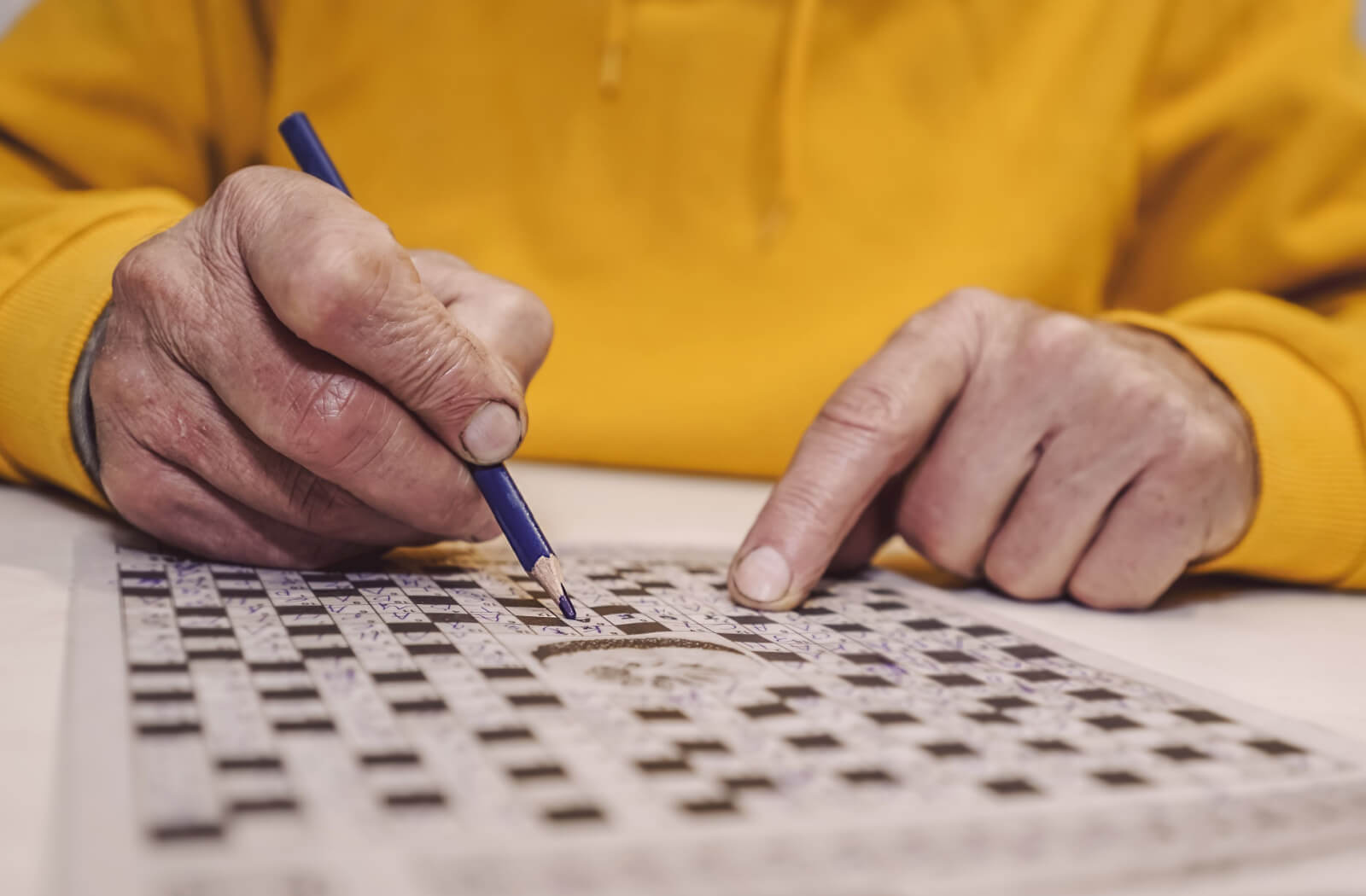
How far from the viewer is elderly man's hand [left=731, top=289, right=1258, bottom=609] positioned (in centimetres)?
65

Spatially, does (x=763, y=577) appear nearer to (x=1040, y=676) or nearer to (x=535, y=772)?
(x=1040, y=676)

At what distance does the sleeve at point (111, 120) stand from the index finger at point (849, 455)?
0.49 metres

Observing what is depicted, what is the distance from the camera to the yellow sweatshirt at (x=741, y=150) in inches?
41.5

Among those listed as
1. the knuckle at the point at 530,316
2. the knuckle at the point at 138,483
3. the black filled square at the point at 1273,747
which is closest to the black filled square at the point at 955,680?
the black filled square at the point at 1273,747

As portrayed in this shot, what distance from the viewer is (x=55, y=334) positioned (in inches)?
25.9

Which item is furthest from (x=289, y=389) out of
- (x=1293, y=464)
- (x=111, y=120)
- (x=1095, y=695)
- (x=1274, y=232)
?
(x=1274, y=232)

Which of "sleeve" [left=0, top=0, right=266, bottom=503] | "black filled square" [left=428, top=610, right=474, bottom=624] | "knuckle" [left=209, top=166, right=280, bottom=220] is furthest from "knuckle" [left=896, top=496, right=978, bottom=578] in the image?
"sleeve" [left=0, top=0, right=266, bottom=503]

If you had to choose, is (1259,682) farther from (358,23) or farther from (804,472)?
(358,23)

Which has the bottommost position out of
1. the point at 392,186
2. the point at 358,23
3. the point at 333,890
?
the point at 333,890

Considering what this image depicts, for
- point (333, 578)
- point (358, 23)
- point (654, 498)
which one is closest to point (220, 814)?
point (333, 578)

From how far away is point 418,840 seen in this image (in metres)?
0.27

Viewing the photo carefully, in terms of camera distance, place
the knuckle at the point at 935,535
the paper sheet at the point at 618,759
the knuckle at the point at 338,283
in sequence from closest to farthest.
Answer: the paper sheet at the point at 618,759, the knuckle at the point at 338,283, the knuckle at the point at 935,535

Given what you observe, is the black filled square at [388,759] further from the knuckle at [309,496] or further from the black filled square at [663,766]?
the knuckle at [309,496]

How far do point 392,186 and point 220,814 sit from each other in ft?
3.11
